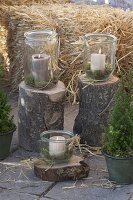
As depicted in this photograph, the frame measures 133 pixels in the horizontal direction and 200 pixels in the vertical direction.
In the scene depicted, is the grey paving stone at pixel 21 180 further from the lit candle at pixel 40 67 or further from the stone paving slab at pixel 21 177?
the lit candle at pixel 40 67

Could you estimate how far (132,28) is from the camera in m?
5.31

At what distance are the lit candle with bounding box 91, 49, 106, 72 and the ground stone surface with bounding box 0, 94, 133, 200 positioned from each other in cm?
70

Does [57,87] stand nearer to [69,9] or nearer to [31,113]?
[31,113]

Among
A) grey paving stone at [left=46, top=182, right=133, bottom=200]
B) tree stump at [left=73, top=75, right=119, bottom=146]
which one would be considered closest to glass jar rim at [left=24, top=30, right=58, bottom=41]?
tree stump at [left=73, top=75, right=119, bottom=146]

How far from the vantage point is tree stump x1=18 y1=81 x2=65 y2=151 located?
394 cm

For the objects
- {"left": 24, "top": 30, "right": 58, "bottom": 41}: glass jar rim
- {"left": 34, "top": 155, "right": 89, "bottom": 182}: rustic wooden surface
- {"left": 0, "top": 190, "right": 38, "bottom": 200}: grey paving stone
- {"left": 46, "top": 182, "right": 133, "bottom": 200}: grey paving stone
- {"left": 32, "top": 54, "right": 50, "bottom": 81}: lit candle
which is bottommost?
{"left": 0, "top": 190, "right": 38, "bottom": 200}: grey paving stone

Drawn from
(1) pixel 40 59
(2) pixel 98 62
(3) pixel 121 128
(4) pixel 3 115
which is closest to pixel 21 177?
(4) pixel 3 115

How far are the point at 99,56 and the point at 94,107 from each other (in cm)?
39

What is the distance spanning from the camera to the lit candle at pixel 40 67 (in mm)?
3973

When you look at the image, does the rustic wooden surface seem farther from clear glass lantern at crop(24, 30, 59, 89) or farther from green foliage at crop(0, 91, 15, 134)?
clear glass lantern at crop(24, 30, 59, 89)

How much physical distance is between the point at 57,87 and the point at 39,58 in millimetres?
271

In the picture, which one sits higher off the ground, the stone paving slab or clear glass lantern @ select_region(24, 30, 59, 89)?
clear glass lantern @ select_region(24, 30, 59, 89)

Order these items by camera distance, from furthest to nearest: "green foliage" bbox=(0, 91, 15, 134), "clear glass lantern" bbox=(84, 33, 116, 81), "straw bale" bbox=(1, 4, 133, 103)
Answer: "straw bale" bbox=(1, 4, 133, 103), "clear glass lantern" bbox=(84, 33, 116, 81), "green foliage" bbox=(0, 91, 15, 134)

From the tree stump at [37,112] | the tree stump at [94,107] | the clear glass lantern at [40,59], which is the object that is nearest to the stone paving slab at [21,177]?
the tree stump at [37,112]
